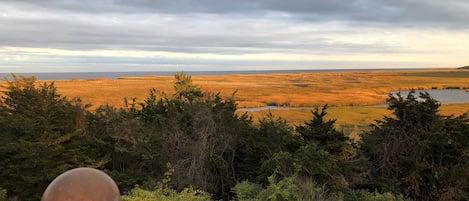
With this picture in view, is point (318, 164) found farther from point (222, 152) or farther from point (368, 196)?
point (222, 152)

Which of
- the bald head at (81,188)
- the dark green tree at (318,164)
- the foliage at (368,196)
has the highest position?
Answer: the bald head at (81,188)

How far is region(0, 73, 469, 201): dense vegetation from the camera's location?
617 inches

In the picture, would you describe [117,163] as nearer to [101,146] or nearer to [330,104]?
[101,146]

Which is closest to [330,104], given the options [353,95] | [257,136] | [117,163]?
[353,95]

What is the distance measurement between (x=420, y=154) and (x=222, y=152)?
375 inches

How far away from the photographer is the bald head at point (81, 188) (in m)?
6.23

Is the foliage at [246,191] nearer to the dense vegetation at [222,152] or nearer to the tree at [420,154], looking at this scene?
the dense vegetation at [222,152]

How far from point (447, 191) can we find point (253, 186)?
864cm

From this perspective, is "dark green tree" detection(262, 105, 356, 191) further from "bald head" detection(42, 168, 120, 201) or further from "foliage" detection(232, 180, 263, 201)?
"bald head" detection(42, 168, 120, 201)

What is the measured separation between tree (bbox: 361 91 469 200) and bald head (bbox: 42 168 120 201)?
14285mm

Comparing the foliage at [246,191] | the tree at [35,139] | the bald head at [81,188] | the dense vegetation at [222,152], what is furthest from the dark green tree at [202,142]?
the bald head at [81,188]

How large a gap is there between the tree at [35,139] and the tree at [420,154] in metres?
13.4

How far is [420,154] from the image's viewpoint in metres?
18.5

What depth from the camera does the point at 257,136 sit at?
2125cm
